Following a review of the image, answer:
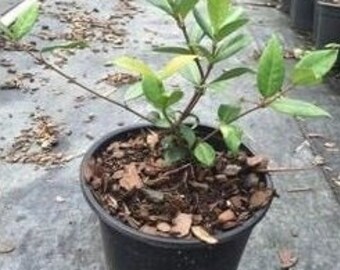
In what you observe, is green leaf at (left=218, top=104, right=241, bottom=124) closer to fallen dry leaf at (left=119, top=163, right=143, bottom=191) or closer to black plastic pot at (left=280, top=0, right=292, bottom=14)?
fallen dry leaf at (left=119, top=163, right=143, bottom=191)

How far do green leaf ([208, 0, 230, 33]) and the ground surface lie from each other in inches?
12.8

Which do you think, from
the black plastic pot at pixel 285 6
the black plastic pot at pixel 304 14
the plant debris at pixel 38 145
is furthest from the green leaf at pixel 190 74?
the black plastic pot at pixel 285 6

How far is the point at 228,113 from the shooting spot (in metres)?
1.12

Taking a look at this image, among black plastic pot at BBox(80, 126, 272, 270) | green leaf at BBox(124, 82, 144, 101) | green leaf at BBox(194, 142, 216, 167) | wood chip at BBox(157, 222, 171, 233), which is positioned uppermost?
green leaf at BBox(124, 82, 144, 101)

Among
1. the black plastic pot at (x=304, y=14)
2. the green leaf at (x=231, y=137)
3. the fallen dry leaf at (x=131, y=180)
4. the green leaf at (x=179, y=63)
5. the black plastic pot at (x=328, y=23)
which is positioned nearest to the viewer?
the green leaf at (x=179, y=63)

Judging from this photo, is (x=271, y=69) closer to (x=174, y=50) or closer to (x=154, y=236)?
(x=174, y=50)

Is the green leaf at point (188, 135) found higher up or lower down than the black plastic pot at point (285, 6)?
higher up

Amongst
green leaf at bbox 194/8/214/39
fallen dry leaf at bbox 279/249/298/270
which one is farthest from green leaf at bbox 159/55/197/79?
fallen dry leaf at bbox 279/249/298/270

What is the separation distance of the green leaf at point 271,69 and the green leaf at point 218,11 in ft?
0.35

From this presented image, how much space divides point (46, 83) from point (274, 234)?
4.20ft

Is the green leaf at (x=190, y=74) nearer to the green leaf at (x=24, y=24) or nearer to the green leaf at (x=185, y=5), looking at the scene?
the green leaf at (x=185, y=5)

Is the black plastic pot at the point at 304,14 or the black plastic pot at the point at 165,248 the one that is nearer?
the black plastic pot at the point at 165,248

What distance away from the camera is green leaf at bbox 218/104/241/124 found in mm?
1114

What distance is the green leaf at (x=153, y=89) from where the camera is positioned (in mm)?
1007
